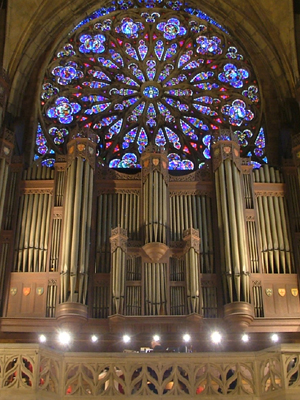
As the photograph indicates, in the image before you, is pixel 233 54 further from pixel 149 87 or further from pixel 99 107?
pixel 99 107

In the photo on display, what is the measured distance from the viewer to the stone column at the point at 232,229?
15.6 m

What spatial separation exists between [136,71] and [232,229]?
7.00 meters

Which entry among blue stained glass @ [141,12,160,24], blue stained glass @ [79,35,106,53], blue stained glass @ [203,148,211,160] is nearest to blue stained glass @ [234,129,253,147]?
blue stained glass @ [203,148,211,160]

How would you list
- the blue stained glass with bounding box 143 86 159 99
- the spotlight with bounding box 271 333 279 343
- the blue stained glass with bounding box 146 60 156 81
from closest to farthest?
the spotlight with bounding box 271 333 279 343 → the blue stained glass with bounding box 143 86 159 99 → the blue stained glass with bounding box 146 60 156 81

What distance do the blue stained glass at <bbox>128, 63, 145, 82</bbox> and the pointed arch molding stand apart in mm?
2234

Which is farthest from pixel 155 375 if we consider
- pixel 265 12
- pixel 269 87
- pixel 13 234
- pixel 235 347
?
pixel 265 12

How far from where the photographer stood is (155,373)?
1326 cm

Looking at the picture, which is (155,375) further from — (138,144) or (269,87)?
(269,87)

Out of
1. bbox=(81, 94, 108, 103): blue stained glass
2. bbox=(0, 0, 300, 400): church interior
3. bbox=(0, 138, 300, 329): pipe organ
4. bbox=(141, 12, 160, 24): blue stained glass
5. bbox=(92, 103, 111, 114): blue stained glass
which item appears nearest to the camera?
bbox=(0, 0, 300, 400): church interior

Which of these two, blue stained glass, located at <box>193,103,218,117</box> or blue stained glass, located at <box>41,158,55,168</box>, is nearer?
blue stained glass, located at <box>41,158,55,168</box>

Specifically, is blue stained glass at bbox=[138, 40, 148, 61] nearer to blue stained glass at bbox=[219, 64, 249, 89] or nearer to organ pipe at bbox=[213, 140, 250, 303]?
blue stained glass at bbox=[219, 64, 249, 89]

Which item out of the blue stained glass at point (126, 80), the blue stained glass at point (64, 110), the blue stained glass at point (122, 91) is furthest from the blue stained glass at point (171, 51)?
the blue stained glass at point (64, 110)

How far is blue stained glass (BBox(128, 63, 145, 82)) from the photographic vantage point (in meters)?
21.3

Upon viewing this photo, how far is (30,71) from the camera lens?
67.9 feet
